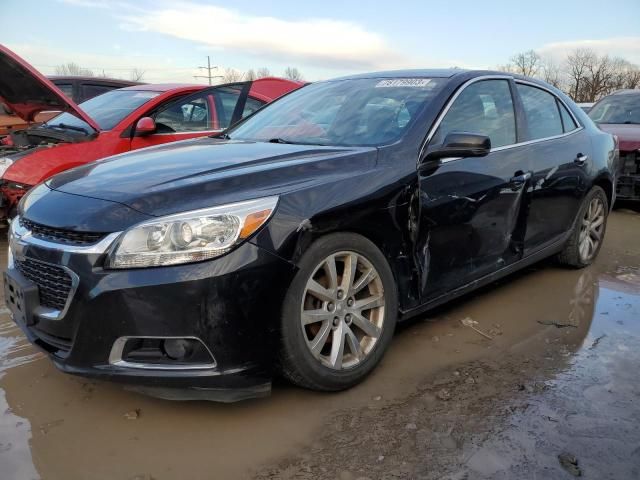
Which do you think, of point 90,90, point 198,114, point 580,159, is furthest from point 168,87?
point 580,159

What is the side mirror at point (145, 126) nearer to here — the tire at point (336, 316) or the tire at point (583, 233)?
the tire at point (336, 316)

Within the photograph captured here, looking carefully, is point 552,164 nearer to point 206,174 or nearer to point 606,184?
point 606,184

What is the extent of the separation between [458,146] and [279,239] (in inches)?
49.5

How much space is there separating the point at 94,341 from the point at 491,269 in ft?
8.02

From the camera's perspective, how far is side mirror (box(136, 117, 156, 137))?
520 cm

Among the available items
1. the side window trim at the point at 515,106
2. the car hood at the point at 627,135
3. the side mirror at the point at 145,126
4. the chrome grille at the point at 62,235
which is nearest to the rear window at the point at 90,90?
the side mirror at the point at 145,126

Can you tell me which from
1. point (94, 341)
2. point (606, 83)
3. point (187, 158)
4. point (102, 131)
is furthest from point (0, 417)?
point (606, 83)

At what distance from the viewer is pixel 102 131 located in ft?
17.6

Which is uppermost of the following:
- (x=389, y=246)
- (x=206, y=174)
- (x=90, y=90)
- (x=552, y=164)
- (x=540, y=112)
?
(x=90, y=90)

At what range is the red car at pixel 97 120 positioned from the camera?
4.83 metres

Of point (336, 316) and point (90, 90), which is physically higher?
point (90, 90)

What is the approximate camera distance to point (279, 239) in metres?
2.35

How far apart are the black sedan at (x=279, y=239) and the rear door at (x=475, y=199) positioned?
1 centimetres

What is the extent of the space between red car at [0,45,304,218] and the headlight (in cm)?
285
